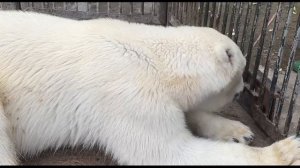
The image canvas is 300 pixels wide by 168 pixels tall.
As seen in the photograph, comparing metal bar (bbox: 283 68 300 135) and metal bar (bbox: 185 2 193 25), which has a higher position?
metal bar (bbox: 185 2 193 25)

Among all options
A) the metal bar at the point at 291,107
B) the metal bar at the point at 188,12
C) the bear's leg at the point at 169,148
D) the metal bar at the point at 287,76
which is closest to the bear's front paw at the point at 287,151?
the bear's leg at the point at 169,148

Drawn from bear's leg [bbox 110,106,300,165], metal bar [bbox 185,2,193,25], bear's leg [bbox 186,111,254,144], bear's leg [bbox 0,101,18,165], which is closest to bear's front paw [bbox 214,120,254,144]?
bear's leg [bbox 186,111,254,144]

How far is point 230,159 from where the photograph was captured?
8.77ft

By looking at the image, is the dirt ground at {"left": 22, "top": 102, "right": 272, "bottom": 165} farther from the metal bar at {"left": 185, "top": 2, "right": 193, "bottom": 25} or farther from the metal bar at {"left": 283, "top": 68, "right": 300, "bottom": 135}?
the metal bar at {"left": 185, "top": 2, "right": 193, "bottom": 25}

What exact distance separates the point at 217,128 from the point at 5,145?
136cm

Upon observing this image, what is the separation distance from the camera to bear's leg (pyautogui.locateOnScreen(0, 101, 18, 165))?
2.66m

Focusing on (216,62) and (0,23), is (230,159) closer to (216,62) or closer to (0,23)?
(216,62)

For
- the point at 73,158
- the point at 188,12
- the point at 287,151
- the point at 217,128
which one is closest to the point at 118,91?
the point at 73,158

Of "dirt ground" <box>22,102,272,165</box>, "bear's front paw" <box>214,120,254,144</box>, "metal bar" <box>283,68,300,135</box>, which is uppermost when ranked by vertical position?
"metal bar" <box>283,68,300,135</box>

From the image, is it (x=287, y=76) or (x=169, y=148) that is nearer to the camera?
(x=169, y=148)

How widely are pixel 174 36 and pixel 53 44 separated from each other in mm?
735

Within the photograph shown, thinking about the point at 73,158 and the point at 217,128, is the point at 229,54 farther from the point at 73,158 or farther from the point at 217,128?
the point at 73,158

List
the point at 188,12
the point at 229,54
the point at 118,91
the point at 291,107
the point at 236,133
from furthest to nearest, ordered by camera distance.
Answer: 1. the point at 188,12
2. the point at 236,133
3. the point at 291,107
4. the point at 229,54
5. the point at 118,91

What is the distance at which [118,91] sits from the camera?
2.68 meters
